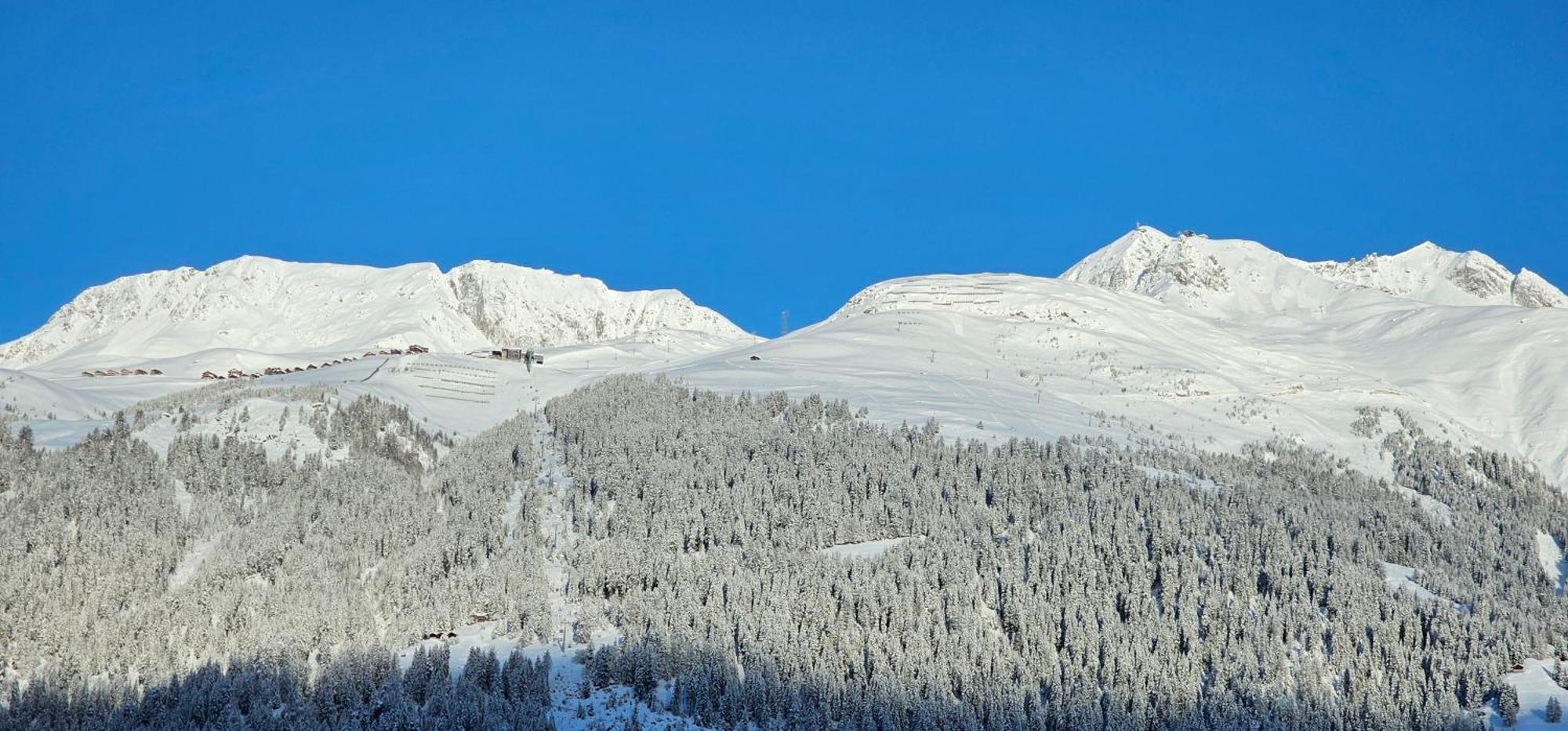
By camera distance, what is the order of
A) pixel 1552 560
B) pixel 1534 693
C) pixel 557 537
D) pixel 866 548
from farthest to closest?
pixel 1552 560 → pixel 866 548 → pixel 557 537 → pixel 1534 693

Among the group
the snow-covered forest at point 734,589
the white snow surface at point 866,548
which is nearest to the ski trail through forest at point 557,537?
the snow-covered forest at point 734,589

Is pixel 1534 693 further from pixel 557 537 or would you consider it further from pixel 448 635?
pixel 448 635

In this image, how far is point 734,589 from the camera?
12744 cm

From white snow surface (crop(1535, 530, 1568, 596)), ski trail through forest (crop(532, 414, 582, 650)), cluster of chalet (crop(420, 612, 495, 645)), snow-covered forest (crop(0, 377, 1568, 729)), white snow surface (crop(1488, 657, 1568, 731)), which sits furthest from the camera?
white snow surface (crop(1535, 530, 1568, 596))

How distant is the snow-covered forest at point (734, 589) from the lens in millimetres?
113500

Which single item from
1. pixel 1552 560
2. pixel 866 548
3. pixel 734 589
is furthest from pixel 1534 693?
pixel 734 589

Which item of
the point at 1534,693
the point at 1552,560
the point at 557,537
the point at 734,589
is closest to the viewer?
the point at 1534,693

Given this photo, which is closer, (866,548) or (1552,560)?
(866,548)

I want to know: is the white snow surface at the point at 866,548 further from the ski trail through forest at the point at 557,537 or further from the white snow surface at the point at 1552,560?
the white snow surface at the point at 1552,560

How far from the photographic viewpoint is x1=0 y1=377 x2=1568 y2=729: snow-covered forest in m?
114

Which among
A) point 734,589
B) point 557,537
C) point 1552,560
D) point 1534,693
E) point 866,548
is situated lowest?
point 1534,693

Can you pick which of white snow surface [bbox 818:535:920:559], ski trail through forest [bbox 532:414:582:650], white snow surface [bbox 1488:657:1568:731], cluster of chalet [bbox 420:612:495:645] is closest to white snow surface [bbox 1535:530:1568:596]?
white snow surface [bbox 1488:657:1568:731]

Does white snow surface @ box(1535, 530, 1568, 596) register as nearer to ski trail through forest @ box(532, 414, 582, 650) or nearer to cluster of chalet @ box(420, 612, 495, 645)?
ski trail through forest @ box(532, 414, 582, 650)

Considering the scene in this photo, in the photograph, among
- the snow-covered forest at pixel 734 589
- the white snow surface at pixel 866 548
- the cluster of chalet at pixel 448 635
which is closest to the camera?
the snow-covered forest at pixel 734 589
